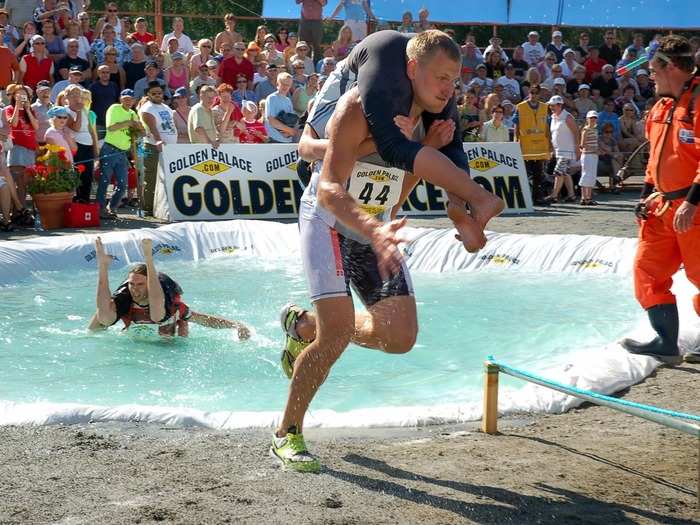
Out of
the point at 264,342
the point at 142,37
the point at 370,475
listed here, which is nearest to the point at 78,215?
the point at 142,37

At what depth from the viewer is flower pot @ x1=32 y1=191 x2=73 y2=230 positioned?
12.1m

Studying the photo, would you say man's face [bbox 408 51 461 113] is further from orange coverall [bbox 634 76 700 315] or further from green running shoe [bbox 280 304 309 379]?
orange coverall [bbox 634 76 700 315]

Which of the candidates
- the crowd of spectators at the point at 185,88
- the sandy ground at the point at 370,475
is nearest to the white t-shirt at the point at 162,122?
the crowd of spectators at the point at 185,88

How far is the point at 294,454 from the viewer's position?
4.19 m

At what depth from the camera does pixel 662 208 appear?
6129 mm

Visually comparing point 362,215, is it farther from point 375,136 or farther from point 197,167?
point 197,167

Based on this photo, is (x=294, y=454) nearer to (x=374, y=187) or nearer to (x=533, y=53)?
(x=374, y=187)

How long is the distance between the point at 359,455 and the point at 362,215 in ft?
4.13

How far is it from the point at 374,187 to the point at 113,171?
9639 mm

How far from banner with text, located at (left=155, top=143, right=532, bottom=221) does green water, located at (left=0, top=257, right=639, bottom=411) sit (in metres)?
2.71

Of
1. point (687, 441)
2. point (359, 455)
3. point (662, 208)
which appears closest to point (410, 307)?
point (359, 455)

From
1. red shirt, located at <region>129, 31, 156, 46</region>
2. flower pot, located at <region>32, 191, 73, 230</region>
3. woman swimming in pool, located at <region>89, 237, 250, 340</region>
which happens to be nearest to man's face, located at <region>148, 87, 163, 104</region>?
flower pot, located at <region>32, 191, 73, 230</region>

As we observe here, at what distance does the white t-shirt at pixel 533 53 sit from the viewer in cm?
1980

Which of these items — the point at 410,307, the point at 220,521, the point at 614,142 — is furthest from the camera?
the point at 614,142
